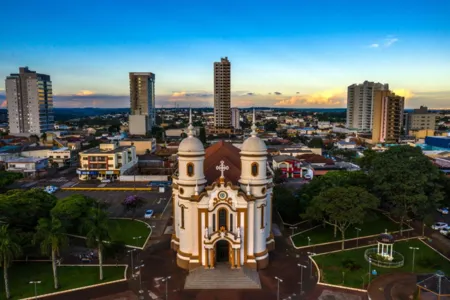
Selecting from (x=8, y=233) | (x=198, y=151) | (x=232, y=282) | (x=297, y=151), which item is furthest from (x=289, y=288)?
(x=297, y=151)

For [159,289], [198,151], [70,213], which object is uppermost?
[198,151]

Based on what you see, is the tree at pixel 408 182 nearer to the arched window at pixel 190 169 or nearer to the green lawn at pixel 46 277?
the arched window at pixel 190 169

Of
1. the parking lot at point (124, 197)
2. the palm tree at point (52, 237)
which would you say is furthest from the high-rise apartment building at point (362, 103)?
the palm tree at point (52, 237)

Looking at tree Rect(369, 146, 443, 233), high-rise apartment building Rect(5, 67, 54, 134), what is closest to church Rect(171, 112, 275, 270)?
tree Rect(369, 146, 443, 233)

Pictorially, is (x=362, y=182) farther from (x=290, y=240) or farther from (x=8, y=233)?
(x=8, y=233)

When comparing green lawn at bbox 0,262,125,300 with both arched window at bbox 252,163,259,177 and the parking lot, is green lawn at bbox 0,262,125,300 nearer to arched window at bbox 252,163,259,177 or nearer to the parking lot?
arched window at bbox 252,163,259,177

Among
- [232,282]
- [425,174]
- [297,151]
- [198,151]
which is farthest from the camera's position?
[297,151]

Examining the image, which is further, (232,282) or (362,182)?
(362,182)

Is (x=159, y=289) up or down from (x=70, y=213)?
down
